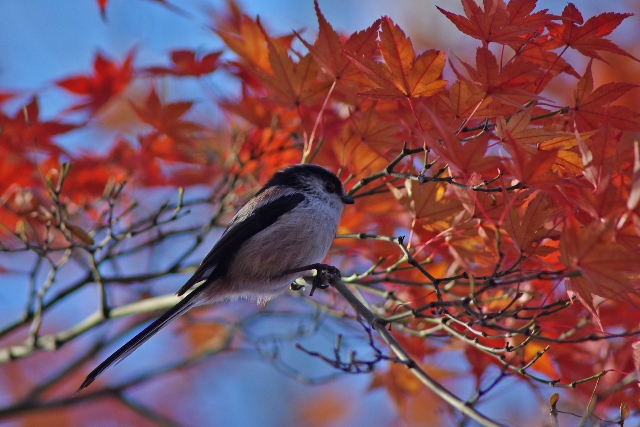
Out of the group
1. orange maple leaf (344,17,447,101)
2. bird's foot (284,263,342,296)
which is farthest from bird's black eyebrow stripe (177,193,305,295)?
orange maple leaf (344,17,447,101)

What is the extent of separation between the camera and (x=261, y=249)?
3283 mm

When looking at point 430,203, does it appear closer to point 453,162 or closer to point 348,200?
point 453,162

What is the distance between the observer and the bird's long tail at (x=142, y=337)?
2.56 metres

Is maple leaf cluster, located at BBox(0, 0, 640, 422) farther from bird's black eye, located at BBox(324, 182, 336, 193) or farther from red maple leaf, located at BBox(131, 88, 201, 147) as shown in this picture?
bird's black eye, located at BBox(324, 182, 336, 193)

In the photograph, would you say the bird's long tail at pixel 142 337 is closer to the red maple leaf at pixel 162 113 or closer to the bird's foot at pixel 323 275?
the bird's foot at pixel 323 275

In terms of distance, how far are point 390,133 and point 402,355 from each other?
94cm

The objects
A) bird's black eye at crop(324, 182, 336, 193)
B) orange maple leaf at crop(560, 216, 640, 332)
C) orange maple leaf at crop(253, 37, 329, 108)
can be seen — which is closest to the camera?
orange maple leaf at crop(560, 216, 640, 332)

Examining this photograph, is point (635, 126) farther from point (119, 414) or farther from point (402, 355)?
point (119, 414)

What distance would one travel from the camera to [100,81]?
3.35 meters

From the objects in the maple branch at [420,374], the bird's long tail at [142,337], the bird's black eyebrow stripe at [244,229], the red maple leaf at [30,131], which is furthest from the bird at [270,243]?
the red maple leaf at [30,131]

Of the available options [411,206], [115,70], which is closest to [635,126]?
[411,206]

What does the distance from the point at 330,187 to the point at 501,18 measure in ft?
5.60

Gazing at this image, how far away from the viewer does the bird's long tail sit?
256 cm

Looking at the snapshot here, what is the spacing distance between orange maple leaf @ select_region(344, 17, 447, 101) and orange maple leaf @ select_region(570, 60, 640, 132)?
526 mm
